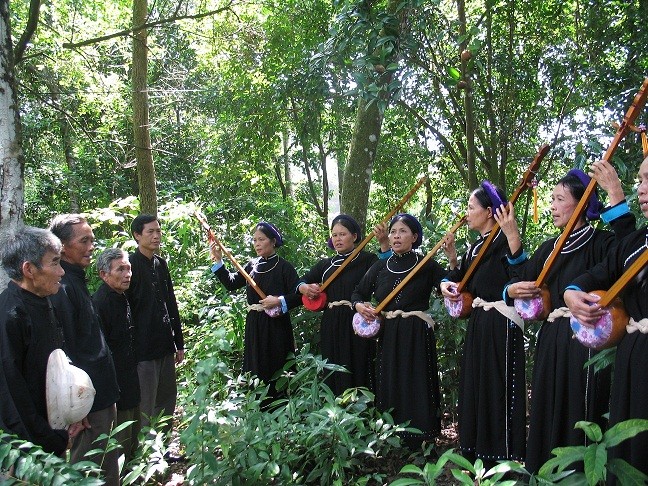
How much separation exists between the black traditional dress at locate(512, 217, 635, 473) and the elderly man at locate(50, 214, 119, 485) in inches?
87.4

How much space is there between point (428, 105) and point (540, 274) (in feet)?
16.5

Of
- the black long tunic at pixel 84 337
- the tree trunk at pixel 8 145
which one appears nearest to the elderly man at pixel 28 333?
the black long tunic at pixel 84 337

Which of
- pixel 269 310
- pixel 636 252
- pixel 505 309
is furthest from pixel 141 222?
pixel 636 252

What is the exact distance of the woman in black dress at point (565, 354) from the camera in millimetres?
3092

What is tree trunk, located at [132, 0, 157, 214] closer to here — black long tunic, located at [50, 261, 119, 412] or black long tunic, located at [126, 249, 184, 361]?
black long tunic, located at [126, 249, 184, 361]

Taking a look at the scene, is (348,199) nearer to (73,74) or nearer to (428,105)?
(428,105)

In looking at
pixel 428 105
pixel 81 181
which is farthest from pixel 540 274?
pixel 81 181

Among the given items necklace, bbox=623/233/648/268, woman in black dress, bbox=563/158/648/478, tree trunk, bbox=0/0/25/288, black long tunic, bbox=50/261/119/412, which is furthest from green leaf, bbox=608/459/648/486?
tree trunk, bbox=0/0/25/288

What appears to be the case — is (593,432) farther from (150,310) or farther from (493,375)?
(150,310)

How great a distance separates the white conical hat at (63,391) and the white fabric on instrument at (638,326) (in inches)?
91.0

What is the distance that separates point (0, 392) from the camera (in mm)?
2535

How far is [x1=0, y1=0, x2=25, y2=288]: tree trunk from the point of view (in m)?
3.53

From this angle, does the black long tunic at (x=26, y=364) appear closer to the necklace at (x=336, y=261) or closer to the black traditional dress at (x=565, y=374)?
the black traditional dress at (x=565, y=374)

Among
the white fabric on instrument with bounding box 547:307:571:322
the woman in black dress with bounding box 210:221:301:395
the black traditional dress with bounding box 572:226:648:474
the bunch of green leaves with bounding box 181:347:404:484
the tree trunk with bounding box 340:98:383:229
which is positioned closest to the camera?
the black traditional dress with bounding box 572:226:648:474
